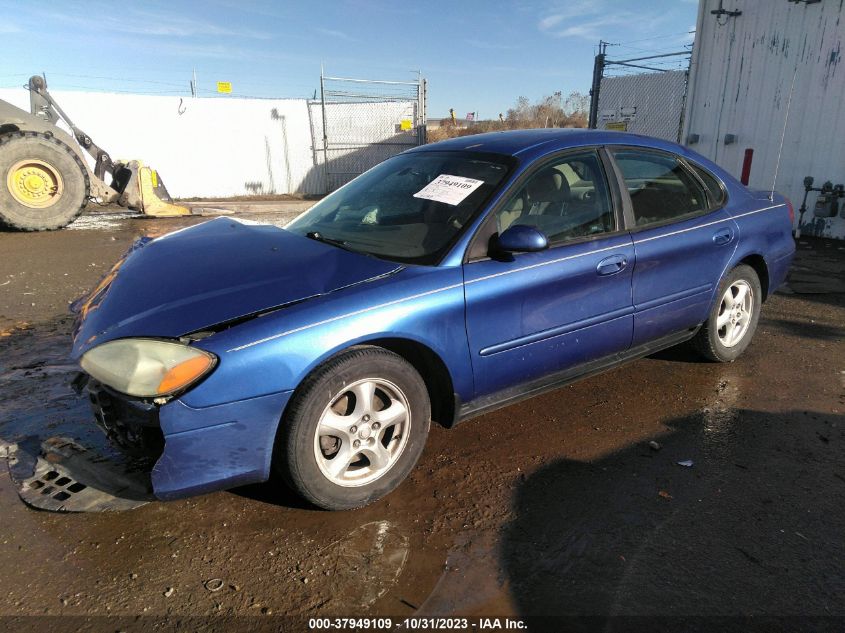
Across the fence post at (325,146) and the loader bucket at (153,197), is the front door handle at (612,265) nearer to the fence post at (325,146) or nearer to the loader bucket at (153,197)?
the loader bucket at (153,197)

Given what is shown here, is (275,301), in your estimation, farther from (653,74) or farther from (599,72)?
(653,74)

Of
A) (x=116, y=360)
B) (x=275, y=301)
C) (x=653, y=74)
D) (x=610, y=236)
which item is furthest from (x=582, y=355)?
(x=653, y=74)

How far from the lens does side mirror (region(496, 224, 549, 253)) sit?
8.88ft

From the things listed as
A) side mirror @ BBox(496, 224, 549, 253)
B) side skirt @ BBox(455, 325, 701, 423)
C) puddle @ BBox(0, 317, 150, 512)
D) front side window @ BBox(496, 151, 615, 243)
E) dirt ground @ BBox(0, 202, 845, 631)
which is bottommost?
dirt ground @ BBox(0, 202, 845, 631)

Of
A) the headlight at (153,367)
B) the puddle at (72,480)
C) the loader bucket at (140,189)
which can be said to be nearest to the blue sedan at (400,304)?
the headlight at (153,367)

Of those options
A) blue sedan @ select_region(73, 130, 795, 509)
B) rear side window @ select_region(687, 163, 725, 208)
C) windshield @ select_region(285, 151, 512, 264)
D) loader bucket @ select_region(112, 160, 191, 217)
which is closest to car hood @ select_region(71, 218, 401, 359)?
blue sedan @ select_region(73, 130, 795, 509)

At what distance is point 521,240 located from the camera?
2.71 metres

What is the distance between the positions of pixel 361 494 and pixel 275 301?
921 mm

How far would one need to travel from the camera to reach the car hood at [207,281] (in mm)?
2301

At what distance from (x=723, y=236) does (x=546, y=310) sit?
1.66m

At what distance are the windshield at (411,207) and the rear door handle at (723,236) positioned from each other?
1616 millimetres

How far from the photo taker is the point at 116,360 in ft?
7.29

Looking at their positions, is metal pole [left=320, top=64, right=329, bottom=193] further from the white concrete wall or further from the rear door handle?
the rear door handle

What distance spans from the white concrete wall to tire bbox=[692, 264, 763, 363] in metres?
13.9
